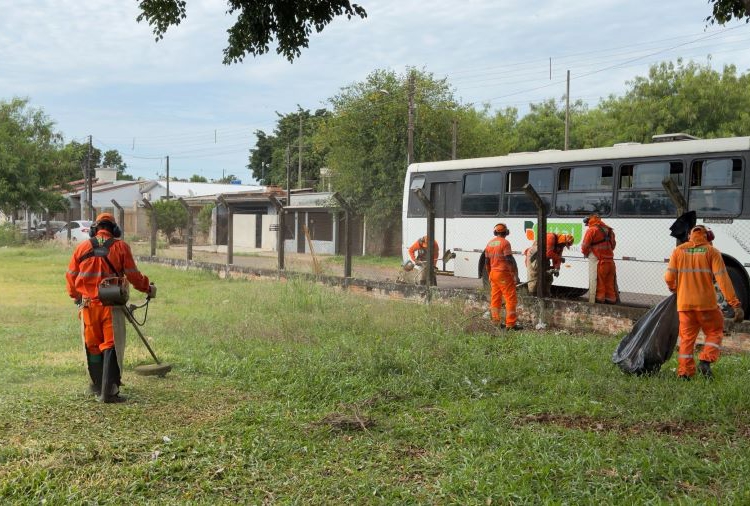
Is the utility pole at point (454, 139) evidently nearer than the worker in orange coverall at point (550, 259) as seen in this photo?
No

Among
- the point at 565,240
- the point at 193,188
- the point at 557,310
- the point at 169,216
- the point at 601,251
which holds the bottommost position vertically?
the point at 557,310

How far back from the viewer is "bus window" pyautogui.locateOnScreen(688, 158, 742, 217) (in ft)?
35.2

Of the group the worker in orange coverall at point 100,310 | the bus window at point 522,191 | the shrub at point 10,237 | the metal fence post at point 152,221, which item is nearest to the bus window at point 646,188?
the bus window at point 522,191

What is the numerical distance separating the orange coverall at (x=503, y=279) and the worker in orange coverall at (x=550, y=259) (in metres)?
1.28

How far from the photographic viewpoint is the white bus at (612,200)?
35.5 ft

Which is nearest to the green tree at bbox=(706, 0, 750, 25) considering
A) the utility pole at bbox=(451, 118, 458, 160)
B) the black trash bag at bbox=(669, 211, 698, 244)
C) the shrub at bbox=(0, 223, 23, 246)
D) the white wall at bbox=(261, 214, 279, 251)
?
the black trash bag at bbox=(669, 211, 698, 244)

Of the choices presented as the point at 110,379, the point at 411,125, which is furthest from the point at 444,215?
the point at 411,125

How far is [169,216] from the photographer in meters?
37.8

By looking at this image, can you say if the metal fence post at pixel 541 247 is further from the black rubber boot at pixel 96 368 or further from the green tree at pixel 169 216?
the green tree at pixel 169 216

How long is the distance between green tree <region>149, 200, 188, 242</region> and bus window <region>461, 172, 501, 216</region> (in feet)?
82.1

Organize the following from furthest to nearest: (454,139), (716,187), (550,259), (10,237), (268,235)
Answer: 1. (268,235)
2. (10,237)
3. (454,139)
4. (550,259)
5. (716,187)

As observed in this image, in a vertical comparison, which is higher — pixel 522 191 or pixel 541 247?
pixel 522 191

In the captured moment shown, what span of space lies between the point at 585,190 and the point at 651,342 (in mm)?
6171

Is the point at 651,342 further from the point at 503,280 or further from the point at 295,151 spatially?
the point at 295,151
